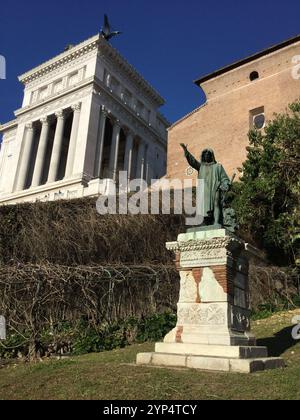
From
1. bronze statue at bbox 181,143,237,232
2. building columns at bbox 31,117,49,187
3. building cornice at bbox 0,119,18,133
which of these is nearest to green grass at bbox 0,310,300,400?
bronze statue at bbox 181,143,237,232

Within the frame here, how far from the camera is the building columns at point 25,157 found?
42.8 metres

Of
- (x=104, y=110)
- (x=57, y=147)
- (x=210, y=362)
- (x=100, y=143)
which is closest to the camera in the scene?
(x=210, y=362)

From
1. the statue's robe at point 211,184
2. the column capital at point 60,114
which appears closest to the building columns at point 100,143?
the column capital at point 60,114

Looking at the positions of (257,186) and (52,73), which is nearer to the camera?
(257,186)

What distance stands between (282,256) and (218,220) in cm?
1311

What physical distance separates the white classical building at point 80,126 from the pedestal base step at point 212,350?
98.2 ft

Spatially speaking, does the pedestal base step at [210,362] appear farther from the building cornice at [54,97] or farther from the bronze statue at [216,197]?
the building cornice at [54,97]

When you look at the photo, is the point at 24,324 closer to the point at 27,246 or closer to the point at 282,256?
the point at 27,246

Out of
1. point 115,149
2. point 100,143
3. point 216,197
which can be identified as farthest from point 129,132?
point 216,197

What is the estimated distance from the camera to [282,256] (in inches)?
778

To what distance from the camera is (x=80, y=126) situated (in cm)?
3981

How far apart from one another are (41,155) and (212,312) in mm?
38889

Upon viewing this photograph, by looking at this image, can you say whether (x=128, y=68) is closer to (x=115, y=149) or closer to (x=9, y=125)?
(x=115, y=149)
